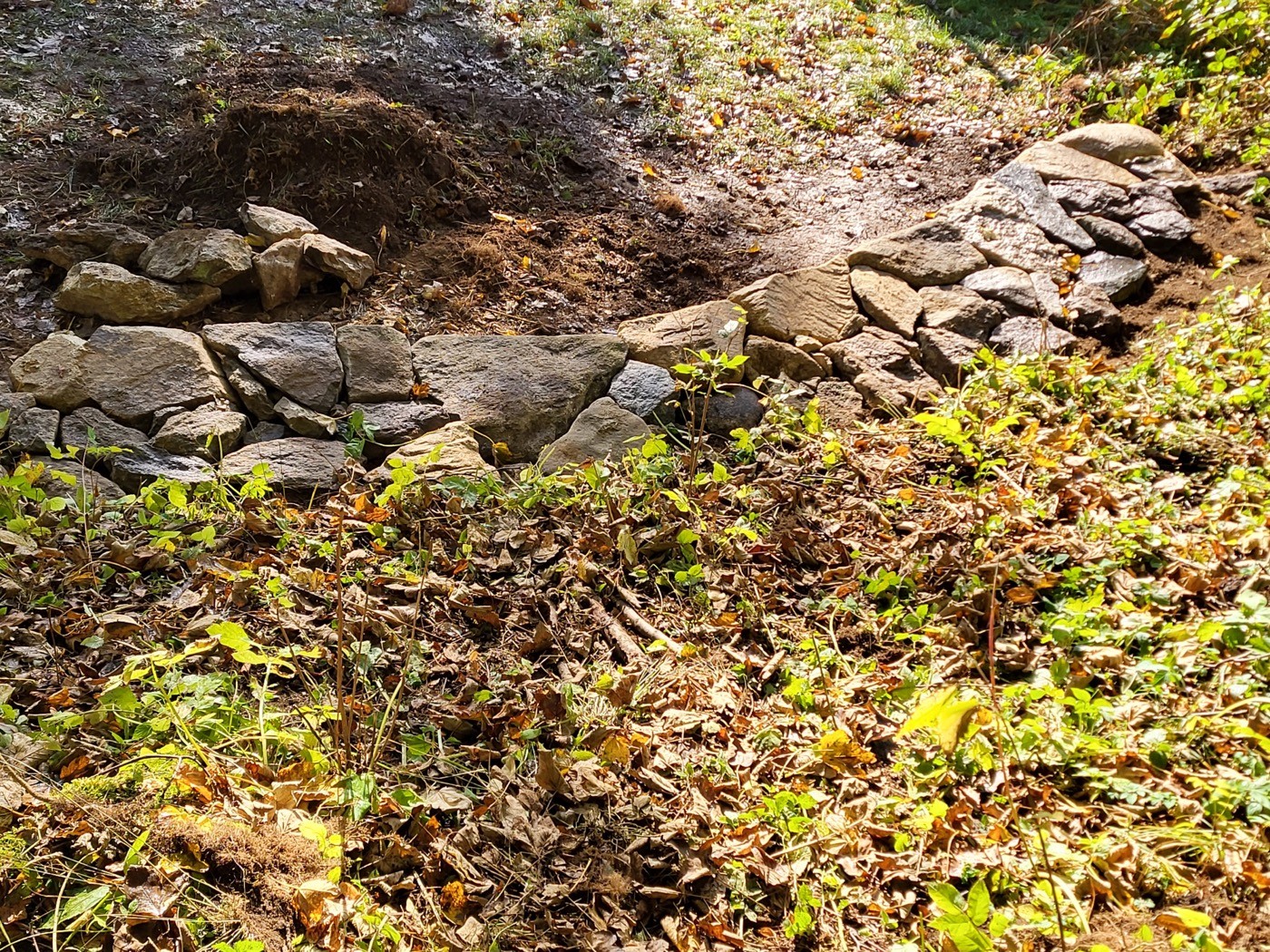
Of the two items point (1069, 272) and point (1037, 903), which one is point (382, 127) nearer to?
point (1069, 272)

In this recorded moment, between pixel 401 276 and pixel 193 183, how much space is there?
1.24 metres

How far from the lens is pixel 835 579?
3061mm

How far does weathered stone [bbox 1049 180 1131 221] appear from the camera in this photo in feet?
15.6

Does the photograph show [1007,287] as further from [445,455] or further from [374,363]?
[374,363]

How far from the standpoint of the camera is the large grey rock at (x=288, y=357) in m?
3.54

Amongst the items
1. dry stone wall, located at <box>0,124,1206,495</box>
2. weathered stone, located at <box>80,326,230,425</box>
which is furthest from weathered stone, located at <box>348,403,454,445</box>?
A: weathered stone, located at <box>80,326,230,425</box>

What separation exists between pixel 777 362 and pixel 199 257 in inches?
107

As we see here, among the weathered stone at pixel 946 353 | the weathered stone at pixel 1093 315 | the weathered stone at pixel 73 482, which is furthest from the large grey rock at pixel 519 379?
the weathered stone at pixel 1093 315

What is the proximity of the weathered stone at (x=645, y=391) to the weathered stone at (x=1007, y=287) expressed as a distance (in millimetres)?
1827

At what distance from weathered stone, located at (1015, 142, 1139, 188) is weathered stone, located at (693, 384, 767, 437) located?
2584 millimetres

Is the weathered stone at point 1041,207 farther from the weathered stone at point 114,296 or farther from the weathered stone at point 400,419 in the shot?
the weathered stone at point 114,296

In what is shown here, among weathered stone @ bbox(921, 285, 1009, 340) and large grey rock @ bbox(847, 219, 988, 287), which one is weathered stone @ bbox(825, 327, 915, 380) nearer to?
weathered stone @ bbox(921, 285, 1009, 340)

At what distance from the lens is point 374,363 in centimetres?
369

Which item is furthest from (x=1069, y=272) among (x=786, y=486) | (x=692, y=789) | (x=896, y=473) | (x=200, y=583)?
(x=200, y=583)
